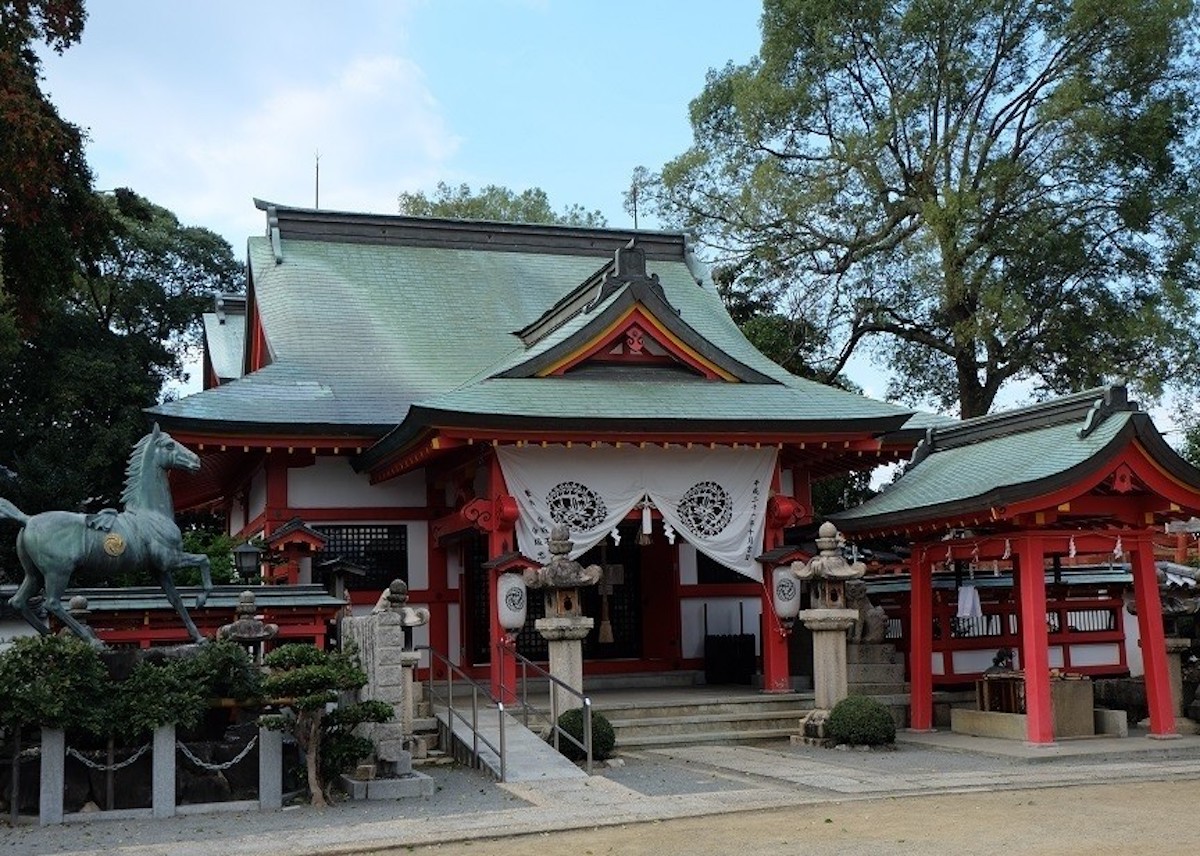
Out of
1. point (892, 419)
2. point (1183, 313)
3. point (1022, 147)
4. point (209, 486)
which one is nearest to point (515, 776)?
point (892, 419)

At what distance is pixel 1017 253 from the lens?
1233 inches

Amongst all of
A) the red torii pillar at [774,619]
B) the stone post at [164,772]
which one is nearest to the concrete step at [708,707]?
the red torii pillar at [774,619]

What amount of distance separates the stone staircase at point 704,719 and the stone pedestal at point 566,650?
1311 millimetres

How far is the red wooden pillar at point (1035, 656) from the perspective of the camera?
15.8m

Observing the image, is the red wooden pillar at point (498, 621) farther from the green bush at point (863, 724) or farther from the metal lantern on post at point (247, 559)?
the green bush at point (863, 724)

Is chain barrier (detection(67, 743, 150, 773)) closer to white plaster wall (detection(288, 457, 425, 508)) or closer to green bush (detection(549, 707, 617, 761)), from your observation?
green bush (detection(549, 707, 617, 761))

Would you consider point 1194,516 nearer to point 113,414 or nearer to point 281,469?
point 281,469

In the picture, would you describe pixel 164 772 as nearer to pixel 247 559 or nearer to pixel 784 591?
pixel 247 559

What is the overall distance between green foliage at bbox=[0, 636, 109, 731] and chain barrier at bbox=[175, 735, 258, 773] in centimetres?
88

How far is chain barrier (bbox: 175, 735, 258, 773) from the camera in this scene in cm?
1260

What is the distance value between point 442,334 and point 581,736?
10166mm

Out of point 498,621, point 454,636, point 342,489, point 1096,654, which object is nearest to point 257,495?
point 342,489

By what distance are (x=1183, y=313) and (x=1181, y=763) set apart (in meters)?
17.4

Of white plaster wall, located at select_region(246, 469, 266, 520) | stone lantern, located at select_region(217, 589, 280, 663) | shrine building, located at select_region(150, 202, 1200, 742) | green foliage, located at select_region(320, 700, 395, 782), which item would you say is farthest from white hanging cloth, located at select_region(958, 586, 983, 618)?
white plaster wall, located at select_region(246, 469, 266, 520)
